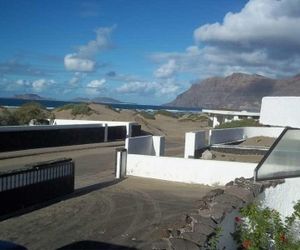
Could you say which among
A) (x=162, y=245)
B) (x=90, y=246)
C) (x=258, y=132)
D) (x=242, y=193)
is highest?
(x=242, y=193)

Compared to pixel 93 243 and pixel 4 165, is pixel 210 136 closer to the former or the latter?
pixel 4 165

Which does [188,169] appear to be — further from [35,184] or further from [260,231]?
[260,231]

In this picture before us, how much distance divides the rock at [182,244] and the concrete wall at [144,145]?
16.3m

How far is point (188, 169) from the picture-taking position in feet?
63.3

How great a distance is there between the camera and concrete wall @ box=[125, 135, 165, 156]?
72.7 ft

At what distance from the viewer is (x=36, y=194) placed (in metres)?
13.7

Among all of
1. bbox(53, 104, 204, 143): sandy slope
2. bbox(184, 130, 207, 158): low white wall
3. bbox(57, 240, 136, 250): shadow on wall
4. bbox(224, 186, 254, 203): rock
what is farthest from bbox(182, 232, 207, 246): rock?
bbox(53, 104, 204, 143): sandy slope

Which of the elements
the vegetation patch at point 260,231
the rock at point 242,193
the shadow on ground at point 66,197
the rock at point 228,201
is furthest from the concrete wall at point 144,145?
the vegetation patch at point 260,231

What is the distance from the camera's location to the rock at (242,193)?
7.38 metres

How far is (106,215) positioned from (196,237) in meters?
7.75

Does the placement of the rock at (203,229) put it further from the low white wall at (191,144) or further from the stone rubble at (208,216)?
the low white wall at (191,144)

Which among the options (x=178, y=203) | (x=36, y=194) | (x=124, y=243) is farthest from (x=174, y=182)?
(x=124, y=243)

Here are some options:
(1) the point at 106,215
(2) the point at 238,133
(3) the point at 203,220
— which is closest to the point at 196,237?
(3) the point at 203,220

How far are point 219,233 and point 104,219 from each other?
6.76 meters
